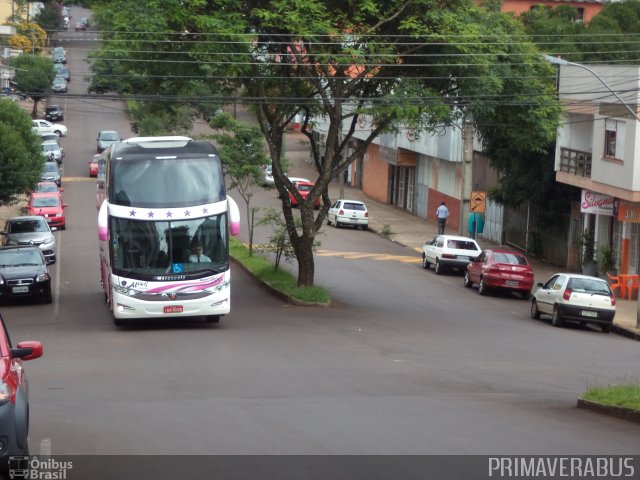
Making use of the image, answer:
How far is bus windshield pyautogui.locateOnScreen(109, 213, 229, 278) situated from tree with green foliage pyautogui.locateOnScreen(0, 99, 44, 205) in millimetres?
18635

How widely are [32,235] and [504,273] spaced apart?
16.7m

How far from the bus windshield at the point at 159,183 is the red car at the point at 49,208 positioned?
25.5 m

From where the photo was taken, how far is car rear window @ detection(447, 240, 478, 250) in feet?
134

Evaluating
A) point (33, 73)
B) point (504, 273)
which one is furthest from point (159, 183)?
point (33, 73)

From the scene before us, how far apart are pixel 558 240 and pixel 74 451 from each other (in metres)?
35.3

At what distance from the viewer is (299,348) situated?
21.8 meters

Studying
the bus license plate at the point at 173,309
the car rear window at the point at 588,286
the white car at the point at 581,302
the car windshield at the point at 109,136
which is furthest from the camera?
the car windshield at the point at 109,136

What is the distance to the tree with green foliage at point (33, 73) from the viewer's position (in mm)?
77625

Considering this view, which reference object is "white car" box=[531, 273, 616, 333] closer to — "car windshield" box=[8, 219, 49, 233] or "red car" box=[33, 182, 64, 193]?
"car windshield" box=[8, 219, 49, 233]

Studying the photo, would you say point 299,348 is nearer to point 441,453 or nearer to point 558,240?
point 441,453

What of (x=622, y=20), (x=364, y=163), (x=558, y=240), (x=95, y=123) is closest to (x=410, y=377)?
(x=558, y=240)

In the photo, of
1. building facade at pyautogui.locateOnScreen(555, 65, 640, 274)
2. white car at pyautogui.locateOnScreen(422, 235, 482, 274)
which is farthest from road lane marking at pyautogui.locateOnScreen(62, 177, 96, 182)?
building facade at pyautogui.locateOnScreen(555, 65, 640, 274)

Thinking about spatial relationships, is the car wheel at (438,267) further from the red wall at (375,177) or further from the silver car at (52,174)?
the silver car at (52,174)

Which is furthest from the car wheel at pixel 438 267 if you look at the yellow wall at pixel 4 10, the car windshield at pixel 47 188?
the yellow wall at pixel 4 10
